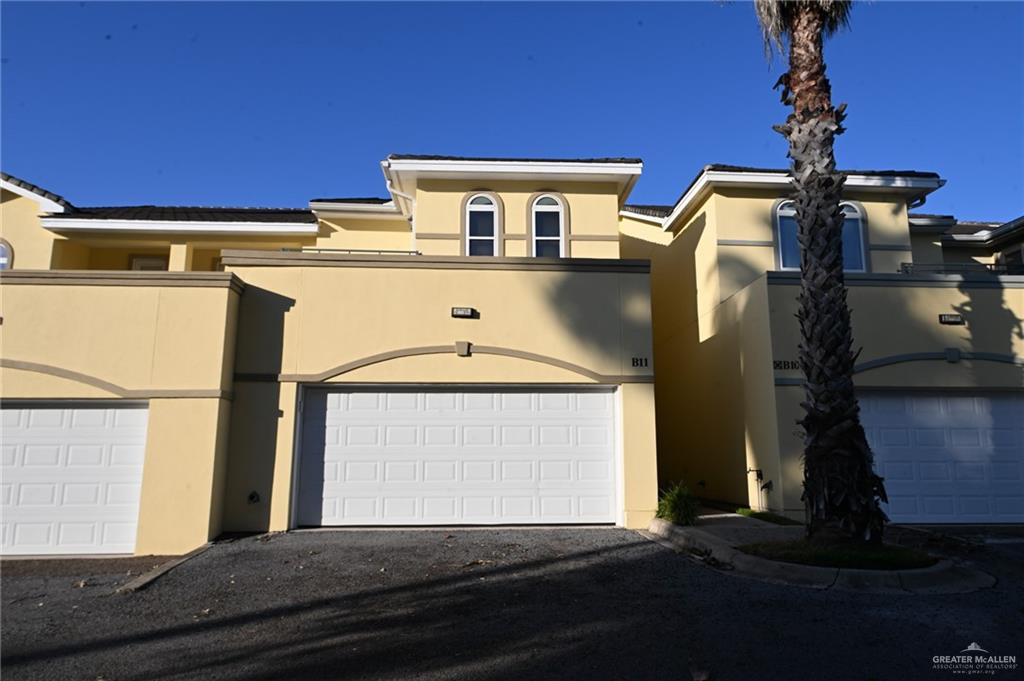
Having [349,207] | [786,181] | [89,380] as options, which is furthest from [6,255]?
[786,181]

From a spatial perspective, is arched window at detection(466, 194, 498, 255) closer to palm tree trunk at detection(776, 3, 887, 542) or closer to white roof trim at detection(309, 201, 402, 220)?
white roof trim at detection(309, 201, 402, 220)

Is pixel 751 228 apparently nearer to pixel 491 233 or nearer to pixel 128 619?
pixel 491 233

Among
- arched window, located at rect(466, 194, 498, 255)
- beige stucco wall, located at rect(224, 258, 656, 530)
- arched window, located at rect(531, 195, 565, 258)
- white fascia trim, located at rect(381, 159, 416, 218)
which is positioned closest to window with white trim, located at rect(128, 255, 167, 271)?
white fascia trim, located at rect(381, 159, 416, 218)

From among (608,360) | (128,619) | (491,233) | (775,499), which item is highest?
(491,233)

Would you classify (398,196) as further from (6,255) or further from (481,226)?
(6,255)

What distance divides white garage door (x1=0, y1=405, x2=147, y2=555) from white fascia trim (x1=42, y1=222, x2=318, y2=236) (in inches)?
285

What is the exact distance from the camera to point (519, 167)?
582 inches

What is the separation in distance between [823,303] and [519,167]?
758cm

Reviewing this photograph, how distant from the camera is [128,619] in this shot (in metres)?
6.86

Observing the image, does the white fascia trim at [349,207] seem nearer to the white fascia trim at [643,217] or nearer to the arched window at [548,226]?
the arched window at [548,226]

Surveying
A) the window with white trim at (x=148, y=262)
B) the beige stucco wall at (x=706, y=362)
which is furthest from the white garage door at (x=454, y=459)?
the window with white trim at (x=148, y=262)

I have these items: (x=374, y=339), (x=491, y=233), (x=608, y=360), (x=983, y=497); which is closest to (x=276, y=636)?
(x=374, y=339)

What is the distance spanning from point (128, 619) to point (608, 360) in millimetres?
7813

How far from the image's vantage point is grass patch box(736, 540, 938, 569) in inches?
306
